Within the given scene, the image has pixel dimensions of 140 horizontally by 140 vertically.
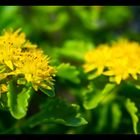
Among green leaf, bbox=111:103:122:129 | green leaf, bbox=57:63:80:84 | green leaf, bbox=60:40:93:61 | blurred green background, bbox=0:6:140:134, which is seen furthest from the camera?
blurred green background, bbox=0:6:140:134

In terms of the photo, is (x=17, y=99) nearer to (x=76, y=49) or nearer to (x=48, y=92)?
(x=48, y=92)

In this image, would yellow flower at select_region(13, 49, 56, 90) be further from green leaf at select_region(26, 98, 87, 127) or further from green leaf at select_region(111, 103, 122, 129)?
green leaf at select_region(111, 103, 122, 129)

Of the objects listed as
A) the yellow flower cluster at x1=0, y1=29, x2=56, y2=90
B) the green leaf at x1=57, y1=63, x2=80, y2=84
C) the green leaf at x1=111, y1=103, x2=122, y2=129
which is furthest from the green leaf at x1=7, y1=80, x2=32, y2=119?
the green leaf at x1=111, y1=103, x2=122, y2=129

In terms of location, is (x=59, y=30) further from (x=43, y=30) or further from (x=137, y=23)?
(x=137, y=23)

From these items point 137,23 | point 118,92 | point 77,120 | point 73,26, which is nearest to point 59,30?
point 73,26

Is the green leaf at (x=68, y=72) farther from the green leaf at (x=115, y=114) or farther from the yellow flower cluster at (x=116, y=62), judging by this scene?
the green leaf at (x=115, y=114)

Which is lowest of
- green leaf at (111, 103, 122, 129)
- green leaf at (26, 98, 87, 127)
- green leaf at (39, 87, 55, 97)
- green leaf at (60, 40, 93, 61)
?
green leaf at (26, 98, 87, 127)
